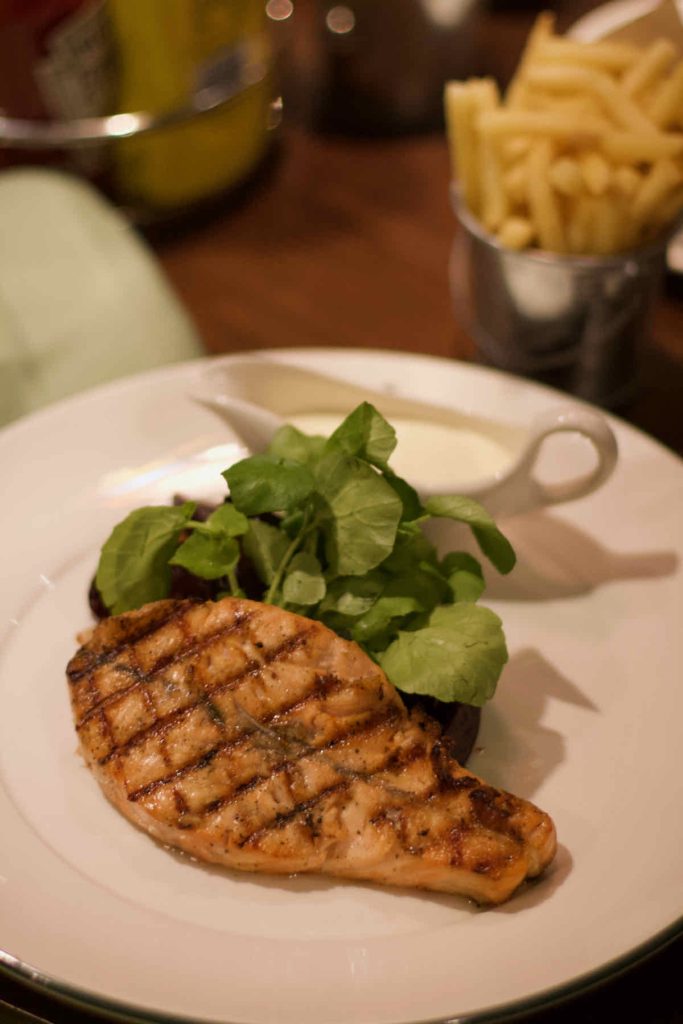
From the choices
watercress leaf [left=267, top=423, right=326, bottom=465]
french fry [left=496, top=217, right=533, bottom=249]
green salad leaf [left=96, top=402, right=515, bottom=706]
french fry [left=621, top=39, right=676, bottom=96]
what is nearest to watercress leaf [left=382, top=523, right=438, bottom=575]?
green salad leaf [left=96, top=402, right=515, bottom=706]

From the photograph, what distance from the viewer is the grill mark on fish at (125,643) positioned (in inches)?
61.1

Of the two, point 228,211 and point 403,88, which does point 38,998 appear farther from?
point 403,88

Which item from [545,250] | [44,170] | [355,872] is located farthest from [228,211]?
[355,872]

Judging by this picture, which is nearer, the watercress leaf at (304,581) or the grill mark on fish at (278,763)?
the grill mark on fish at (278,763)

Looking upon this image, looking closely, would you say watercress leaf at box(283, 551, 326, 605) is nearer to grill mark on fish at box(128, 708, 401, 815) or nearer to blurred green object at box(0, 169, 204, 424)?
grill mark on fish at box(128, 708, 401, 815)

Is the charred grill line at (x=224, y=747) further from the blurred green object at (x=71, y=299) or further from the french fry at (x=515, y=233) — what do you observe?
the blurred green object at (x=71, y=299)

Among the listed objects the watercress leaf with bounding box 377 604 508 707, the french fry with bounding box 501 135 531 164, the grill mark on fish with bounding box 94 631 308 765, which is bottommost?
the watercress leaf with bounding box 377 604 508 707

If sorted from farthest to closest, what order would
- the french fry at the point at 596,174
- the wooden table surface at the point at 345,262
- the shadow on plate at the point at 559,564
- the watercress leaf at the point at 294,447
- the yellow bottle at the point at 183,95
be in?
the yellow bottle at the point at 183,95 → the wooden table surface at the point at 345,262 → the french fry at the point at 596,174 → the shadow on plate at the point at 559,564 → the watercress leaf at the point at 294,447

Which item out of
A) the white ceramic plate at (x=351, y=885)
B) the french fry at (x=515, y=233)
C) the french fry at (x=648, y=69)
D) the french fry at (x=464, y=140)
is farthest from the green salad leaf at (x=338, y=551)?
the french fry at (x=648, y=69)

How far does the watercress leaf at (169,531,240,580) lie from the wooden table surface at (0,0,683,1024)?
1.27 m

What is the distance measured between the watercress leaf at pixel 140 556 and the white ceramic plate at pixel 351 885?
A: 0.17m

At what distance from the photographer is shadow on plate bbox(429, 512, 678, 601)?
1846mm

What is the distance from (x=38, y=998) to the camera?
1.34m

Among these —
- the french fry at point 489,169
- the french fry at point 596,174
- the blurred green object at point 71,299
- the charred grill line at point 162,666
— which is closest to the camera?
the charred grill line at point 162,666
